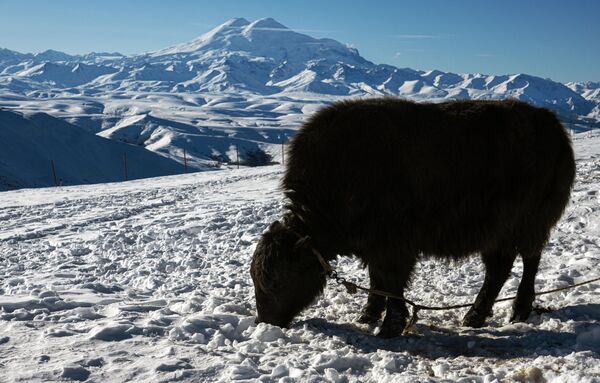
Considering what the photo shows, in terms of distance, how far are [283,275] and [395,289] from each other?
1059 mm

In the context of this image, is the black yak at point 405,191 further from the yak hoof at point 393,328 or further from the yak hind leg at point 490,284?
the yak hind leg at point 490,284

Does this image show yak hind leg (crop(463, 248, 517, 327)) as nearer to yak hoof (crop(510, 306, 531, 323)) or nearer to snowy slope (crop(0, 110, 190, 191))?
yak hoof (crop(510, 306, 531, 323))

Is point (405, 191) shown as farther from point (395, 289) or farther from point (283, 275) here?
point (283, 275)

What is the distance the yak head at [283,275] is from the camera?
4.91 m

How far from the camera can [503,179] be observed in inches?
188

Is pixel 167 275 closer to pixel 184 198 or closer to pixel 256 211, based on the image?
pixel 256 211

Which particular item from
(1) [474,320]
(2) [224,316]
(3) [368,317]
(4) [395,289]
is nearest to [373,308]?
(3) [368,317]

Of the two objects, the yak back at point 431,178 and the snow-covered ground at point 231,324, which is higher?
the yak back at point 431,178

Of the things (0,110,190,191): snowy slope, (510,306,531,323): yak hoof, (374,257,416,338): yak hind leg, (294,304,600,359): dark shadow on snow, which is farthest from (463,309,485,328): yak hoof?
(0,110,190,191): snowy slope

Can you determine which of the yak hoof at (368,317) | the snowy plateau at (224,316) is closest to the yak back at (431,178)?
the snowy plateau at (224,316)

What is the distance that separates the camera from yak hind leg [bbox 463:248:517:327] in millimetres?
5277

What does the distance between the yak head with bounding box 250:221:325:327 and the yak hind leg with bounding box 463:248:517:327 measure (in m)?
1.62

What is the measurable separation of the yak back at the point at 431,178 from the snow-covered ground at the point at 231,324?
2.94 ft

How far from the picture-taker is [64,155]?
10138 centimetres
